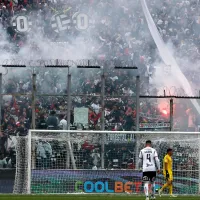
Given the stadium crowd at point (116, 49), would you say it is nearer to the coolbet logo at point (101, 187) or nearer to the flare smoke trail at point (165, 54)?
the flare smoke trail at point (165, 54)

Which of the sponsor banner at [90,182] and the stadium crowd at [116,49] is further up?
the stadium crowd at [116,49]

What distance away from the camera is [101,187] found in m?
29.0

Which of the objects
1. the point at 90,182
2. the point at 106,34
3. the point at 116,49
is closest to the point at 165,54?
the point at 116,49

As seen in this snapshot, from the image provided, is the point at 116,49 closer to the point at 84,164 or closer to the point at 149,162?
the point at 84,164

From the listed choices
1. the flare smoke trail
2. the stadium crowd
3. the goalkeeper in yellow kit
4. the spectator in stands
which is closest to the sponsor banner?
the goalkeeper in yellow kit

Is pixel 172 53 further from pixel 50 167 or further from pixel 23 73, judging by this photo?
pixel 50 167

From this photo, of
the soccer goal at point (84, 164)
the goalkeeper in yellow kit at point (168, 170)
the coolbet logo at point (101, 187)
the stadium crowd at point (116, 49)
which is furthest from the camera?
the stadium crowd at point (116, 49)

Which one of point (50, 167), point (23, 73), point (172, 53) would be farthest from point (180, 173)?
point (172, 53)

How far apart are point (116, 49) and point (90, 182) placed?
35.1 feet

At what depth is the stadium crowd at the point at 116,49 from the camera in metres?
29.0

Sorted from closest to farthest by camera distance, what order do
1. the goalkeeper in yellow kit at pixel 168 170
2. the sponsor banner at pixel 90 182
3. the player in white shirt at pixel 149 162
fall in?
the player in white shirt at pixel 149 162, the goalkeeper in yellow kit at pixel 168 170, the sponsor banner at pixel 90 182

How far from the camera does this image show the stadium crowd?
2898 cm

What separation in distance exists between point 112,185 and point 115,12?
43.6ft

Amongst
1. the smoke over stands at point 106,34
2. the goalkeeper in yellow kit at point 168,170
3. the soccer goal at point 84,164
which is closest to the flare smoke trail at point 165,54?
the smoke over stands at point 106,34
